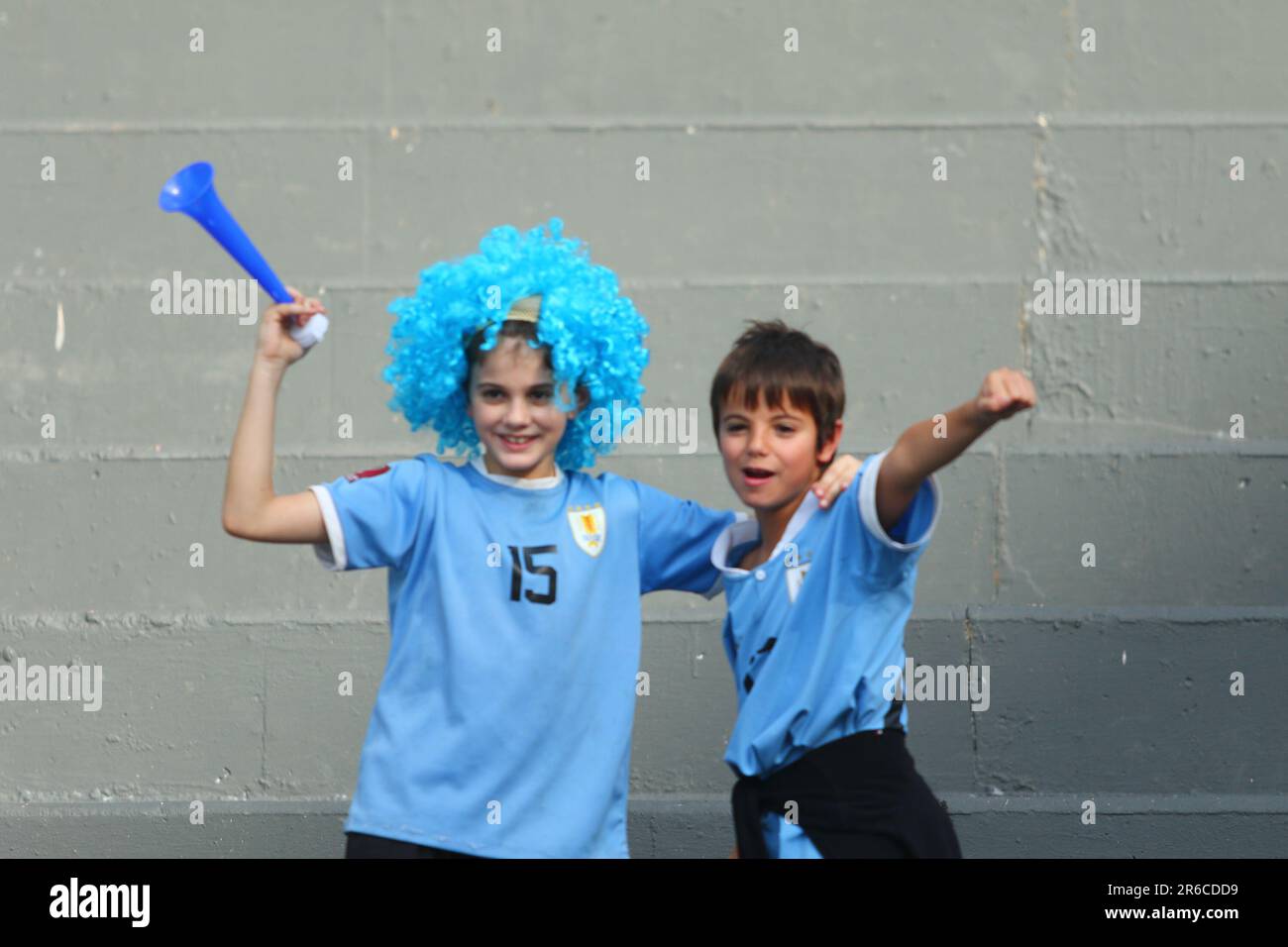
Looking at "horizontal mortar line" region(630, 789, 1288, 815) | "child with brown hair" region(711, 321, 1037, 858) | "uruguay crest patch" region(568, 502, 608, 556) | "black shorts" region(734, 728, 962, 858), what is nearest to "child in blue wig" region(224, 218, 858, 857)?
"uruguay crest patch" region(568, 502, 608, 556)

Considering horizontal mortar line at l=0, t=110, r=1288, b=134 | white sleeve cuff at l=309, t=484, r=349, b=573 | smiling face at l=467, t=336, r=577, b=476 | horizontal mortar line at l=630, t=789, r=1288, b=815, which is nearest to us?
white sleeve cuff at l=309, t=484, r=349, b=573

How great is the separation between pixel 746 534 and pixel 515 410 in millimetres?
484

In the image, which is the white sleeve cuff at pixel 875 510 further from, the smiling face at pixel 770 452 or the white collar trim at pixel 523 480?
the white collar trim at pixel 523 480

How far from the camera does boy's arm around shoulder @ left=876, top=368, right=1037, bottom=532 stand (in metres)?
2.53

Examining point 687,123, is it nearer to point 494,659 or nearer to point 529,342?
point 529,342

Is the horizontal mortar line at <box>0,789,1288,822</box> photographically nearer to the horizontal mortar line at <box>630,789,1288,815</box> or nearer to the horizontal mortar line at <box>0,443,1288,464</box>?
the horizontal mortar line at <box>630,789,1288,815</box>

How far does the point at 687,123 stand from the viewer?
4.39 m

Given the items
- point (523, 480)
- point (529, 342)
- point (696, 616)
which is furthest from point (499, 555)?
point (696, 616)

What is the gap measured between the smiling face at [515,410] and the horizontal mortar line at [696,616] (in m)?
1.25

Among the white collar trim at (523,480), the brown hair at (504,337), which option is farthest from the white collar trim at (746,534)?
the brown hair at (504,337)

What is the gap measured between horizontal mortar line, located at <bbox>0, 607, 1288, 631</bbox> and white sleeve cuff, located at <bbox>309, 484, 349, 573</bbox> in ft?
4.20

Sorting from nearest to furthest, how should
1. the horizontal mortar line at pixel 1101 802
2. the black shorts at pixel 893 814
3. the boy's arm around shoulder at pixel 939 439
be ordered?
the boy's arm around shoulder at pixel 939 439
the black shorts at pixel 893 814
the horizontal mortar line at pixel 1101 802

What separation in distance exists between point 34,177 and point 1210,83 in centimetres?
312

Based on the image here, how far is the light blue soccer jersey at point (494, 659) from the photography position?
2777mm
